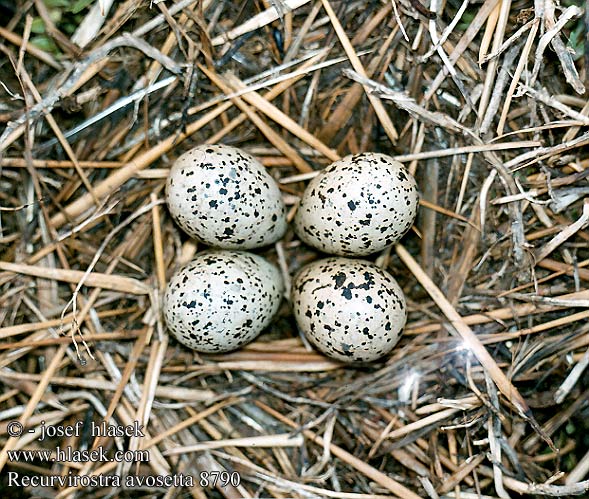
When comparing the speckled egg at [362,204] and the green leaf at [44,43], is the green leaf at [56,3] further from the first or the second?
the speckled egg at [362,204]

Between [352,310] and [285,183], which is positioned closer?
Answer: [352,310]

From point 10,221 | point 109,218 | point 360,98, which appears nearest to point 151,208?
point 109,218

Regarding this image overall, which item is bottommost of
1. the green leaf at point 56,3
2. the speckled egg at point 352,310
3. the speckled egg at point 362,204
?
the speckled egg at point 352,310

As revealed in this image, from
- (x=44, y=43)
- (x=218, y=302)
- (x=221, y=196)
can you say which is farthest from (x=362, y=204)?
(x=44, y=43)

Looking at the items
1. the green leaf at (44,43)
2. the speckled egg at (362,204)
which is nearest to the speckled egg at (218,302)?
the speckled egg at (362,204)

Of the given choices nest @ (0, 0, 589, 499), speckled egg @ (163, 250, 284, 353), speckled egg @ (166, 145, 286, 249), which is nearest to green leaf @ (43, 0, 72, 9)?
nest @ (0, 0, 589, 499)

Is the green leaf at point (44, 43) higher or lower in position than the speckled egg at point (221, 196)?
higher

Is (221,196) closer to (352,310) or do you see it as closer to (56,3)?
(352,310)

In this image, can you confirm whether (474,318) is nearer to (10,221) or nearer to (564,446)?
(564,446)
